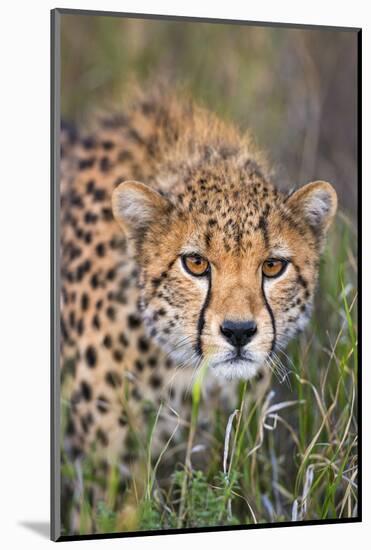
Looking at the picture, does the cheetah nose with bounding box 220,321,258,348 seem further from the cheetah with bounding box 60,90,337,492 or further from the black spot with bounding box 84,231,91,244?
the black spot with bounding box 84,231,91,244

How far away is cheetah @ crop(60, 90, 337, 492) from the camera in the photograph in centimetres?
367

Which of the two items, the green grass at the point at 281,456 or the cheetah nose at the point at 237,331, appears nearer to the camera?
the cheetah nose at the point at 237,331

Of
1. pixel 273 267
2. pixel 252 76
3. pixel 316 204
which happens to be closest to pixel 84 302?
Result: pixel 273 267

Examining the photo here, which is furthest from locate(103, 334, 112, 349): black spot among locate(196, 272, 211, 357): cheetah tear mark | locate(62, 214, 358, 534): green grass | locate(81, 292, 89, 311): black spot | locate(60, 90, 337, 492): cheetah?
locate(196, 272, 211, 357): cheetah tear mark

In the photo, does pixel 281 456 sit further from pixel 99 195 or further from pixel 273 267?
pixel 99 195

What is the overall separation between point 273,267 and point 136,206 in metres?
0.47

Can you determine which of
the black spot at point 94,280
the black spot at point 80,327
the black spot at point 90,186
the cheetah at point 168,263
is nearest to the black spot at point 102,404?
the cheetah at point 168,263

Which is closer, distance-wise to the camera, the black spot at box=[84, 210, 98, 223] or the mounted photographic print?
the mounted photographic print

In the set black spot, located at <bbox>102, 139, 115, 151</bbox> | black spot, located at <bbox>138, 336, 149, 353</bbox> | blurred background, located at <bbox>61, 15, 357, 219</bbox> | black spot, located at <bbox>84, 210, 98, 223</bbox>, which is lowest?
black spot, located at <bbox>138, 336, 149, 353</bbox>

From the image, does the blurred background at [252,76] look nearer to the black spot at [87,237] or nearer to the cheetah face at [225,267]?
the cheetah face at [225,267]

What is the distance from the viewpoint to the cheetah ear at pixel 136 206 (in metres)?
3.69

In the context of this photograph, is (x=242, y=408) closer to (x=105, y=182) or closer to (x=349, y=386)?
(x=349, y=386)

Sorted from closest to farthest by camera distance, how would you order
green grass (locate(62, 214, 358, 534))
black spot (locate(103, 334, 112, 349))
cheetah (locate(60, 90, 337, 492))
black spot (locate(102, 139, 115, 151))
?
cheetah (locate(60, 90, 337, 492)), green grass (locate(62, 214, 358, 534)), black spot (locate(103, 334, 112, 349)), black spot (locate(102, 139, 115, 151))

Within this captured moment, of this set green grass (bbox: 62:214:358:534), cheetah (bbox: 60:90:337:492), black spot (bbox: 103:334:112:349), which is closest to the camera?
cheetah (bbox: 60:90:337:492)
